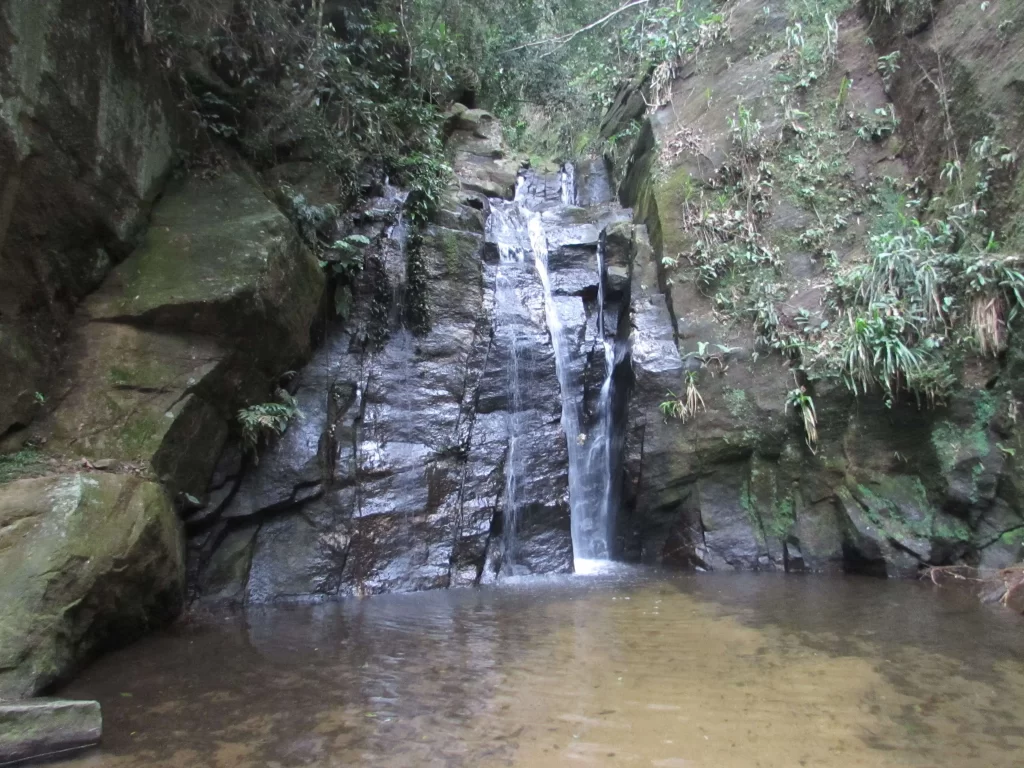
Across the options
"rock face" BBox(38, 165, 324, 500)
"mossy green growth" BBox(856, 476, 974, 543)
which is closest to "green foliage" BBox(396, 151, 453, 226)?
"rock face" BBox(38, 165, 324, 500)

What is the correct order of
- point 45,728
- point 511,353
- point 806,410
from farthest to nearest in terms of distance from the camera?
point 511,353, point 806,410, point 45,728

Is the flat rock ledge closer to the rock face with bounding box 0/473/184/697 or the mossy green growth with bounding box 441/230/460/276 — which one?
the rock face with bounding box 0/473/184/697

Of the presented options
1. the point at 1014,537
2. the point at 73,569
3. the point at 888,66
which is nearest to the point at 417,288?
the point at 73,569

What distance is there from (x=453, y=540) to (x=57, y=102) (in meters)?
5.45

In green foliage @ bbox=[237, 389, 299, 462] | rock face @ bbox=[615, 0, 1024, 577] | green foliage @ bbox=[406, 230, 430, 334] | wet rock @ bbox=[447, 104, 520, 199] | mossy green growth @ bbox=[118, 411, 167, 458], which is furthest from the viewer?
wet rock @ bbox=[447, 104, 520, 199]

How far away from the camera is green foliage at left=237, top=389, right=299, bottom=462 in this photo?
22.0 feet

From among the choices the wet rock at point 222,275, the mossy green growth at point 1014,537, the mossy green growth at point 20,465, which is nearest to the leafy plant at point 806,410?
the mossy green growth at point 1014,537

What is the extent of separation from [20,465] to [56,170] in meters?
2.28

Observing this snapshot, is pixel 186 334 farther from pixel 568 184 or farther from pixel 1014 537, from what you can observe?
pixel 568 184

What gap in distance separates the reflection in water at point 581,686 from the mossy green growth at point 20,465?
148 cm

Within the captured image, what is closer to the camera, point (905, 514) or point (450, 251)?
point (905, 514)

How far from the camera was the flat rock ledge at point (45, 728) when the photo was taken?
128 inches

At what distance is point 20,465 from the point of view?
480cm

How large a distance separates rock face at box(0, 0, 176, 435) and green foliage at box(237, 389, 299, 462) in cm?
180
